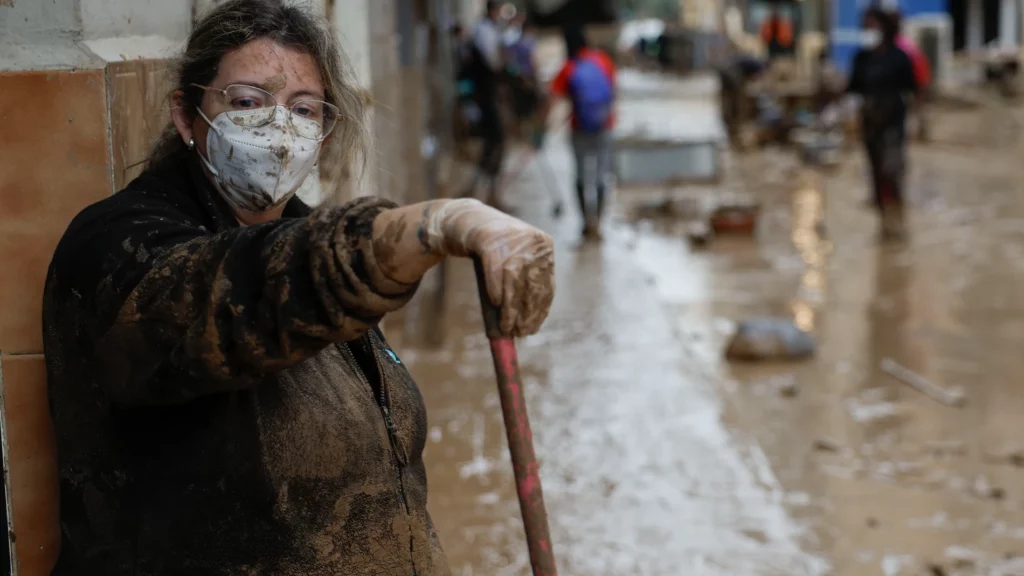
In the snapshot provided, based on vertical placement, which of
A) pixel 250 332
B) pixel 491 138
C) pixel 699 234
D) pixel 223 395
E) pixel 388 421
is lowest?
pixel 699 234

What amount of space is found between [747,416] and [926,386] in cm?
119

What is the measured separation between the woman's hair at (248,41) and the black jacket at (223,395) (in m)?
0.10

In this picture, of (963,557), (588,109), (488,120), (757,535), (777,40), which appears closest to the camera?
(963,557)

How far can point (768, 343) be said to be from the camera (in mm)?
7211

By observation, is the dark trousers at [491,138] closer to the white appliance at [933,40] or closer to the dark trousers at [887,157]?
the dark trousers at [887,157]

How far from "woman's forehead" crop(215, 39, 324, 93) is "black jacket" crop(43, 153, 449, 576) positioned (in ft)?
0.55

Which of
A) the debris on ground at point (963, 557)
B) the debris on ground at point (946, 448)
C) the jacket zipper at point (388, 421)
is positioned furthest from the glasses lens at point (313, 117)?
the debris on ground at point (946, 448)

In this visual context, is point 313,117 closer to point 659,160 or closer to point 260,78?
point 260,78

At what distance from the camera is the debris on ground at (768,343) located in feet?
23.6

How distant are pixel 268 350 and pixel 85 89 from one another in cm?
76

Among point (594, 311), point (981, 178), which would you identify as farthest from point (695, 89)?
point (594, 311)

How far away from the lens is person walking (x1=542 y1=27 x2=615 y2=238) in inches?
429

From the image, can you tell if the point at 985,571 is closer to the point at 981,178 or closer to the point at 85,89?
the point at 85,89

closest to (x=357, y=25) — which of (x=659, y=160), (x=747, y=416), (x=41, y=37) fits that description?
(x=747, y=416)
